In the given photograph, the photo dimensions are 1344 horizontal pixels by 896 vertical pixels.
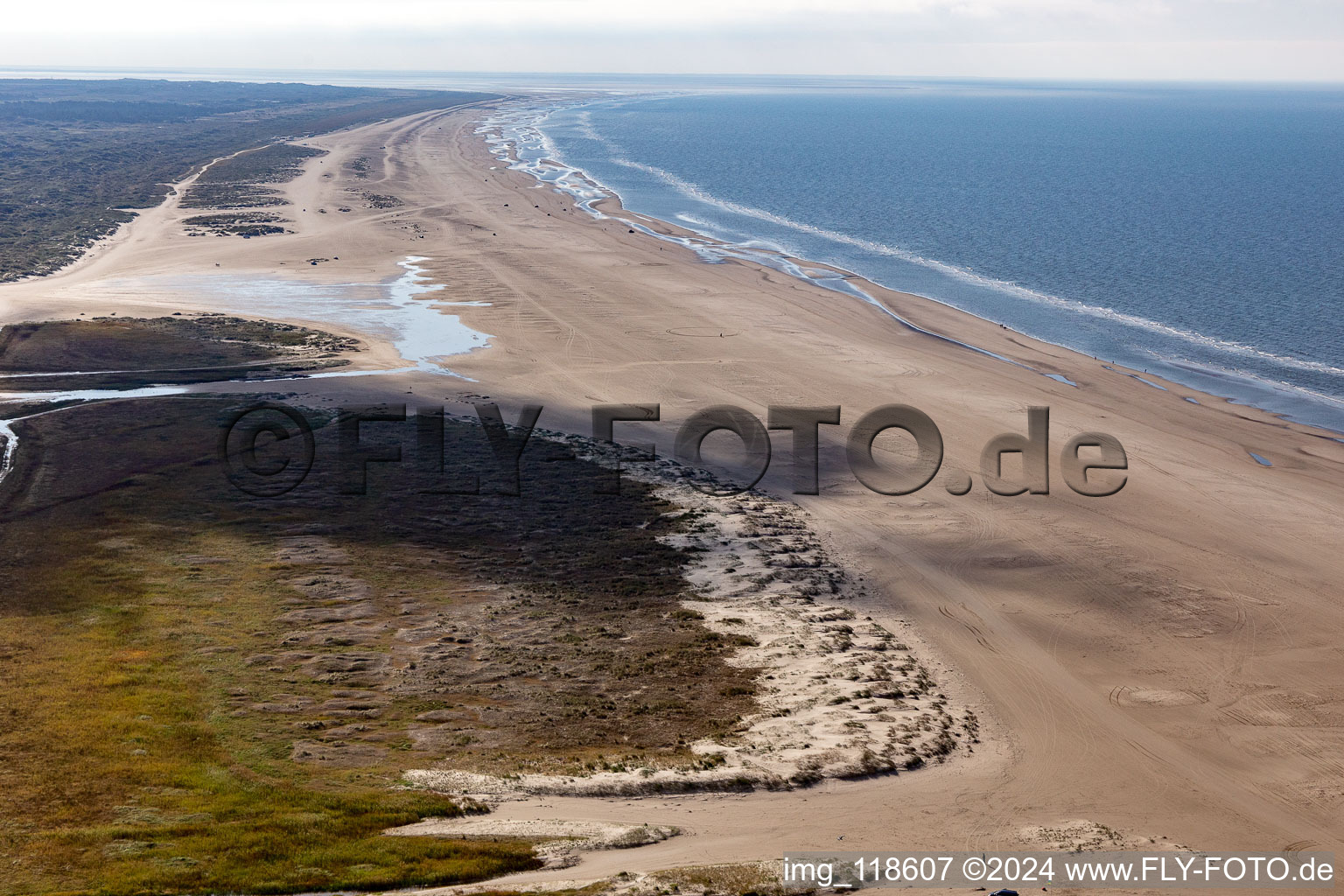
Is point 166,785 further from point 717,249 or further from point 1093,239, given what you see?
point 1093,239

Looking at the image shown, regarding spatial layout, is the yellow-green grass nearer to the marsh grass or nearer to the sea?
the marsh grass

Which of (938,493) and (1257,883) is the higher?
(938,493)

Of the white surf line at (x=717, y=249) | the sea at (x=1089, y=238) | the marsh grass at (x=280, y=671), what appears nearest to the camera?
the marsh grass at (x=280, y=671)

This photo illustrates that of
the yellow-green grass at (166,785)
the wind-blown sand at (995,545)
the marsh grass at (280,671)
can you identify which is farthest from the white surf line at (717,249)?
the yellow-green grass at (166,785)

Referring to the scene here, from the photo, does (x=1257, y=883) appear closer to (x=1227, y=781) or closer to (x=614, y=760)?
(x=1227, y=781)

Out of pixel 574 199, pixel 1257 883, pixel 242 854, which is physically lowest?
pixel 1257 883

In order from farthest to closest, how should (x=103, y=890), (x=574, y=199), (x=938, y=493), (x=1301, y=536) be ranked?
(x=574, y=199), (x=938, y=493), (x=1301, y=536), (x=103, y=890)

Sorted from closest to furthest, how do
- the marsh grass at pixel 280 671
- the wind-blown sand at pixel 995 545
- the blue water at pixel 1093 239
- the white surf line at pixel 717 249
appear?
the marsh grass at pixel 280 671 → the wind-blown sand at pixel 995 545 → the blue water at pixel 1093 239 → the white surf line at pixel 717 249

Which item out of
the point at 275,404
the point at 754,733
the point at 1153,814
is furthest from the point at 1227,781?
the point at 275,404

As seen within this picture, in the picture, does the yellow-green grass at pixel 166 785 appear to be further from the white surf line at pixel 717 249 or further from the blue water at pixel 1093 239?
the blue water at pixel 1093 239
